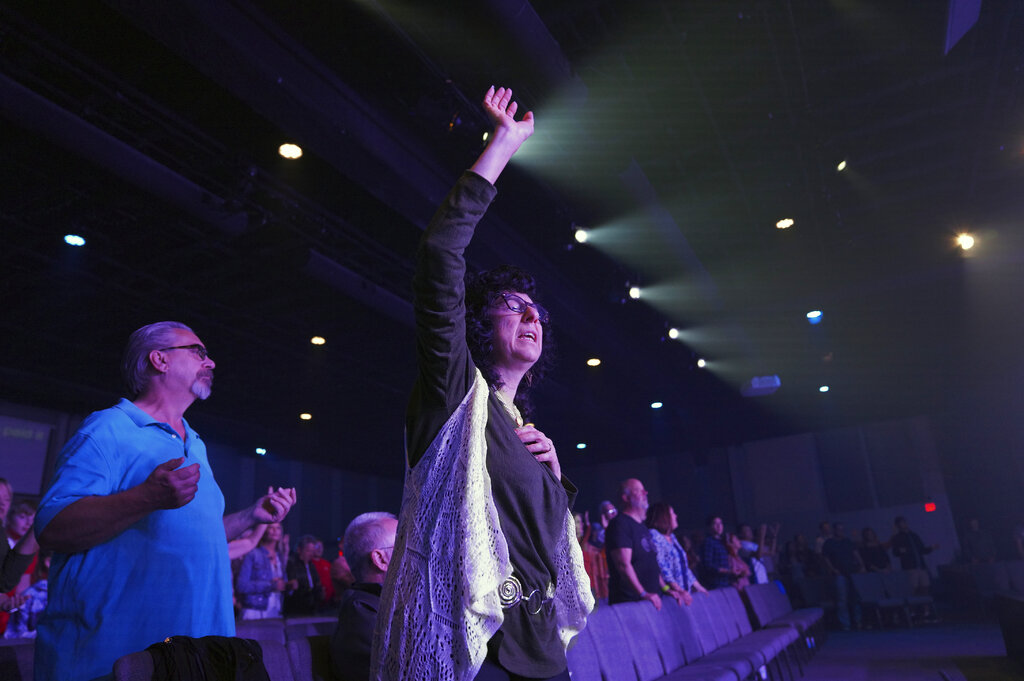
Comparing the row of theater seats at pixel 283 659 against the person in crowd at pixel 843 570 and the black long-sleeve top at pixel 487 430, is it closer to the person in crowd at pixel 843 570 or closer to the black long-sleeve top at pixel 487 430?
the black long-sleeve top at pixel 487 430

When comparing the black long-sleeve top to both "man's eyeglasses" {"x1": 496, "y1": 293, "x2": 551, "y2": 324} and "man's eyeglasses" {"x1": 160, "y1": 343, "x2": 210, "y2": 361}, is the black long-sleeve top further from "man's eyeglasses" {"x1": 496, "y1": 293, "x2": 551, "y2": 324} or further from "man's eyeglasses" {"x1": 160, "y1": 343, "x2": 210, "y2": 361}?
"man's eyeglasses" {"x1": 160, "y1": 343, "x2": 210, "y2": 361}

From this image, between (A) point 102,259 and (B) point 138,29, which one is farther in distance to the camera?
(A) point 102,259

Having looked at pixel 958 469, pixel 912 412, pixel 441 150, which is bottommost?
pixel 958 469

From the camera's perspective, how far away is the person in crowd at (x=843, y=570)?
985 centimetres

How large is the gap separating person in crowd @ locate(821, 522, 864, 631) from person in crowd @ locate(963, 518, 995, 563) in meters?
2.32

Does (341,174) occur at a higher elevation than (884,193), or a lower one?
lower

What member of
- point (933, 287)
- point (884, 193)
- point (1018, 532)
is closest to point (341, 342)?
point (884, 193)

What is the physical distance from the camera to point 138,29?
156 inches

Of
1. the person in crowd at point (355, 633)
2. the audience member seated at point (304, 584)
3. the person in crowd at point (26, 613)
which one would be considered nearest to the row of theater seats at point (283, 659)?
the person in crowd at point (355, 633)

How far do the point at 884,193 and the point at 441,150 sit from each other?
16.3 ft

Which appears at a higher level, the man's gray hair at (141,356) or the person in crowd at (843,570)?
the man's gray hair at (141,356)

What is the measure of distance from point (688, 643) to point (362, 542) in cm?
259

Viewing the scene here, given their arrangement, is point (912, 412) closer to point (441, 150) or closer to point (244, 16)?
point (441, 150)

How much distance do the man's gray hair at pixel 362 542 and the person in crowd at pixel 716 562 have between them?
574cm
